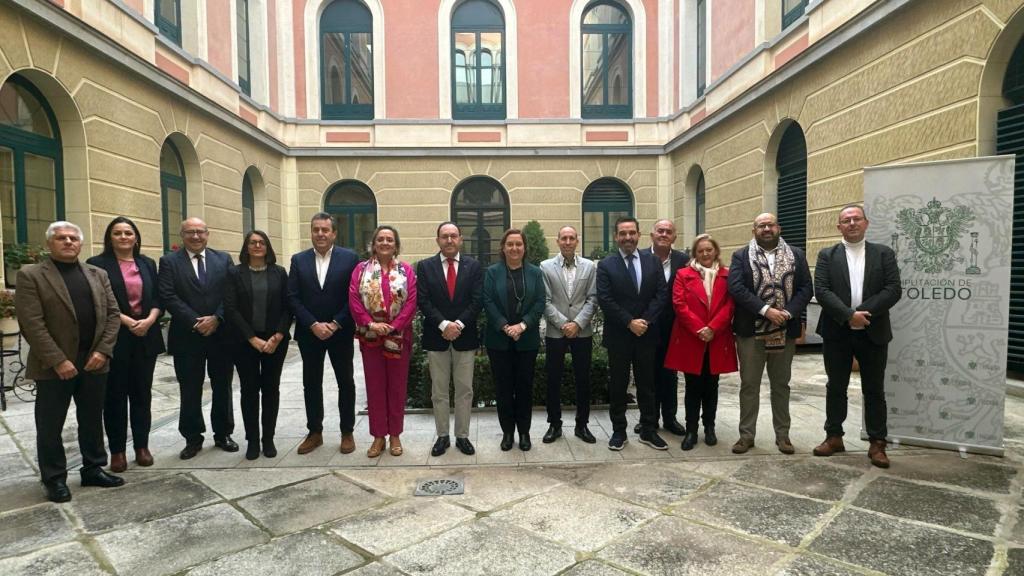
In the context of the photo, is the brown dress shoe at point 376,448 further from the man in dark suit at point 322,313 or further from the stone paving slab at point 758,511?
the stone paving slab at point 758,511

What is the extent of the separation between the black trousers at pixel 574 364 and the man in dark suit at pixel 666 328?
605mm

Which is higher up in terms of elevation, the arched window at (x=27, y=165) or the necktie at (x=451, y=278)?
the arched window at (x=27, y=165)

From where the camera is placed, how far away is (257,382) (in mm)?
4633

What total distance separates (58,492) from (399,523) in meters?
2.39

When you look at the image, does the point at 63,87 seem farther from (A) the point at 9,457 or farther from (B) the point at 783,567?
(B) the point at 783,567

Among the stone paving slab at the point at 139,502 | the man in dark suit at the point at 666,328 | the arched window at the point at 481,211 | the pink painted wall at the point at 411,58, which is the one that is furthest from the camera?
the arched window at the point at 481,211

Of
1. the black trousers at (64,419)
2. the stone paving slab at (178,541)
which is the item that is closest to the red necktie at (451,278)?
the stone paving slab at (178,541)

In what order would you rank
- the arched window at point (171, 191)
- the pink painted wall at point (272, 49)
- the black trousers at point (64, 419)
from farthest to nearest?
the pink painted wall at point (272, 49), the arched window at point (171, 191), the black trousers at point (64, 419)

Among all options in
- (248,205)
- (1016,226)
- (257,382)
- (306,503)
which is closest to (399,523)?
(306,503)

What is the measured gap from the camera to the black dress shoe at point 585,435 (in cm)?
482

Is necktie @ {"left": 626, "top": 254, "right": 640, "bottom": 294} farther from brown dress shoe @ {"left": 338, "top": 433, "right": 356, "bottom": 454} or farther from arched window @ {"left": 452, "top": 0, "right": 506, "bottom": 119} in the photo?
arched window @ {"left": 452, "top": 0, "right": 506, "bottom": 119}

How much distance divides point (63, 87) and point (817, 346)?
1225 centimetres

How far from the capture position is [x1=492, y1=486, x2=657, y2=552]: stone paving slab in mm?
3113

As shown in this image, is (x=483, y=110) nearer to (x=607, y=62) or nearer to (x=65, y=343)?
(x=607, y=62)
